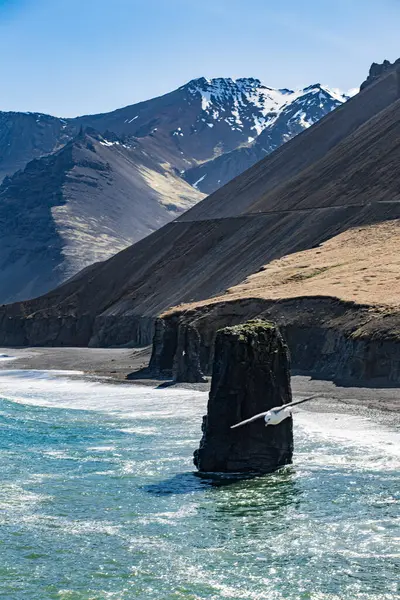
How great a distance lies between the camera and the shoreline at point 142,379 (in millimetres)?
67375

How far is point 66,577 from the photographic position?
35.7 metres

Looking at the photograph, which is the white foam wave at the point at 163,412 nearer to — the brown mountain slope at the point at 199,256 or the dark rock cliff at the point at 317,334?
the dark rock cliff at the point at 317,334

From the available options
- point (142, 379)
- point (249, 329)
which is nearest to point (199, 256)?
point (142, 379)

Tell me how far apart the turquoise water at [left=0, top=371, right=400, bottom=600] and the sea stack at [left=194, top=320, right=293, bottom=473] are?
1186 mm

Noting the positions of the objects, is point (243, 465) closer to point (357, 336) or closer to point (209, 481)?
point (209, 481)

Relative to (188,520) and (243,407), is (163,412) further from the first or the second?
(188,520)

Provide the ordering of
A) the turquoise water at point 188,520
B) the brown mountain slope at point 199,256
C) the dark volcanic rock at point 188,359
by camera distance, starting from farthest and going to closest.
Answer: the brown mountain slope at point 199,256, the dark volcanic rock at point 188,359, the turquoise water at point 188,520

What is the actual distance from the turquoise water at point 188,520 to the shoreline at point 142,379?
3.48m

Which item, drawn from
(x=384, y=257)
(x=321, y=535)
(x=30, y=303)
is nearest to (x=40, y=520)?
(x=321, y=535)

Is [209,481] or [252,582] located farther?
[209,481]

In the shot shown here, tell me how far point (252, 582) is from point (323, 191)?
13762 centimetres

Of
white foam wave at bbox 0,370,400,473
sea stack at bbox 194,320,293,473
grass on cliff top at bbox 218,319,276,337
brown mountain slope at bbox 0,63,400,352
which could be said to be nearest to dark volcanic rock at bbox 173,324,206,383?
white foam wave at bbox 0,370,400,473


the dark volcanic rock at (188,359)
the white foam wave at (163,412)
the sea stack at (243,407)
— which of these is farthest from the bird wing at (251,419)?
the dark volcanic rock at (188,359)

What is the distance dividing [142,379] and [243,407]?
48962 mm
